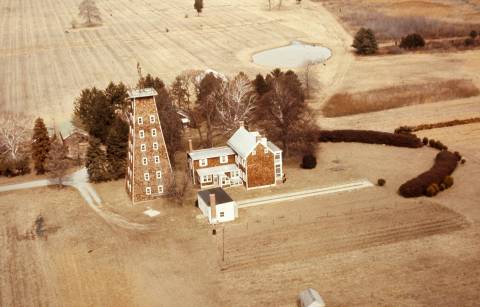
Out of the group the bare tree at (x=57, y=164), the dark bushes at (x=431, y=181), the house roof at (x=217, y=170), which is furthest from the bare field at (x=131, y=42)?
the dark bushes at (x=431, y=181)

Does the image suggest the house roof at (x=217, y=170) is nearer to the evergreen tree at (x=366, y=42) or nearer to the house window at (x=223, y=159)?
the house window at (x=223, y=159)

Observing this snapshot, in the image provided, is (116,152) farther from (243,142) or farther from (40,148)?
(243,142)

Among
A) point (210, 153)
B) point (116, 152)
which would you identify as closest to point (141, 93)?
point (116, 152)

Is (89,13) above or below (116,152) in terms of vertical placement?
above

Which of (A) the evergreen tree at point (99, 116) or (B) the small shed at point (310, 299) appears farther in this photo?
(A) the evergreen tree at point (99, 116)

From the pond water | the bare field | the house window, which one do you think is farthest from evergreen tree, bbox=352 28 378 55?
the house window

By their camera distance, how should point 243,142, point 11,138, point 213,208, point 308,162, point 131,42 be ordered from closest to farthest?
point 213,208, point 243,142, point 308,162, point 11,138, point 131,42
